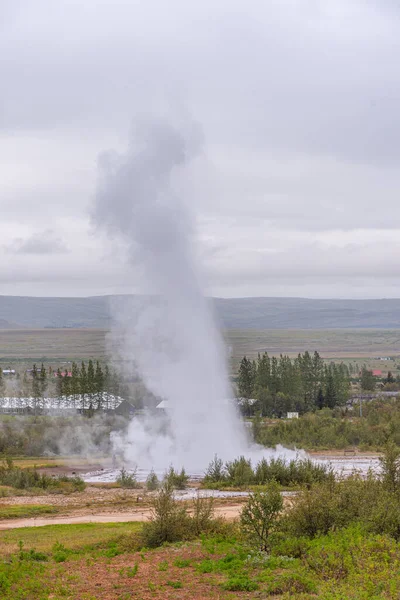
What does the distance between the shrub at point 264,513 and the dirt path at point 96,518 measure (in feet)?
30.4

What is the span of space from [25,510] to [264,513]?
58.7 ft

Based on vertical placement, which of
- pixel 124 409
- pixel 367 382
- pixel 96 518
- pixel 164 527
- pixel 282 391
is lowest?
pixel 96 518

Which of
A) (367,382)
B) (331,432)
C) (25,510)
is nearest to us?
(25,510)

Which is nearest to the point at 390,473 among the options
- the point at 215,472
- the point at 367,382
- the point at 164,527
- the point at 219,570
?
→ the point at 164,527

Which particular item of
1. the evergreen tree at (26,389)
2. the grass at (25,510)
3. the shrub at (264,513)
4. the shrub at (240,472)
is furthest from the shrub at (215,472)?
the evergreen tree at (26,389)

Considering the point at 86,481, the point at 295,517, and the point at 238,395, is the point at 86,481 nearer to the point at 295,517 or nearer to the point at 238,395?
the point at 295,517

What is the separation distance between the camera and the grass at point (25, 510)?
3600cm

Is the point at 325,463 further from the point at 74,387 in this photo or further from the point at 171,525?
the point at 74,387

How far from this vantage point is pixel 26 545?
87.4 feet

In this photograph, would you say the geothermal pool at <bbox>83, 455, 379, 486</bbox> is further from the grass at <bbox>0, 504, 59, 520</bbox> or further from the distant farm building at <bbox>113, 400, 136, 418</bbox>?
the distant farm building at <bbox>113, 400, 136, 418</bbox>

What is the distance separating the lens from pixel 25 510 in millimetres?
37219

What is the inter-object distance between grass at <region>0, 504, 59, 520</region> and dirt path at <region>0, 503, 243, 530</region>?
0.90 m

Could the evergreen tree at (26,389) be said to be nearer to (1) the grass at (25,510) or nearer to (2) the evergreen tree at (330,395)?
(2) the evergreen tree at (330,395)

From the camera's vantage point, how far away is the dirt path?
110 feet
